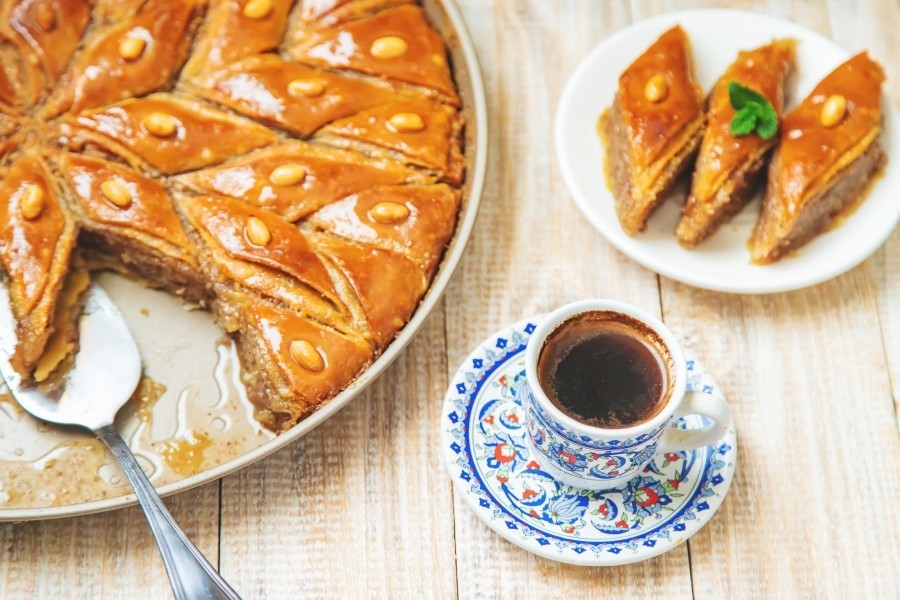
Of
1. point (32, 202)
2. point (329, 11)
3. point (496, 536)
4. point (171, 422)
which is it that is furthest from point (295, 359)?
point (329, 11)

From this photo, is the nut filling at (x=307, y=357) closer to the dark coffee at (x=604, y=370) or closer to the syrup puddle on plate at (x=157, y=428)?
the syrup puddle on plate at (x=157, y=428)

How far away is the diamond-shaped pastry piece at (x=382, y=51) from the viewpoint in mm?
2301

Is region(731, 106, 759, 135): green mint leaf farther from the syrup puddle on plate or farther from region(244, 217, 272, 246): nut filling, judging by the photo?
the syrup puddle on plate

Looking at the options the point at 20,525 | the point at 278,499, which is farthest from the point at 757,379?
the point at 20,525

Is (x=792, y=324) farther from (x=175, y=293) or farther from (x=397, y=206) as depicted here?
(x=175, y=293)

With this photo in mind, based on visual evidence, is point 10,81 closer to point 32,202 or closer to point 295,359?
point 32,202

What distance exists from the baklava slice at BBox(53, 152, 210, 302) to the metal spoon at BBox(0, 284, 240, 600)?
16cm

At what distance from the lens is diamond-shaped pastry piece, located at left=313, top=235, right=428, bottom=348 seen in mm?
2057

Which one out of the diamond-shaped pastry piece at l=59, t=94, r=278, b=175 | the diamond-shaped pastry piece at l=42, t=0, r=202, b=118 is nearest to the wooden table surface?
the diamond-shaped pastry piece at l=59, t=94, r=278, b=175

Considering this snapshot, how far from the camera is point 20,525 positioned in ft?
6.70

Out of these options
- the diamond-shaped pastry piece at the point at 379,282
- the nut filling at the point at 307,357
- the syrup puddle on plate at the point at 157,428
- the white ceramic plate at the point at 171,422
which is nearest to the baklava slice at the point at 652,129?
the white ceramic plate at the point at 171,422

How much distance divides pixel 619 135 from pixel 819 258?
57 centimetres

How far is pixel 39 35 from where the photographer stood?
7.36 feet

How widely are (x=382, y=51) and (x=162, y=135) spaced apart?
0.56 meters
